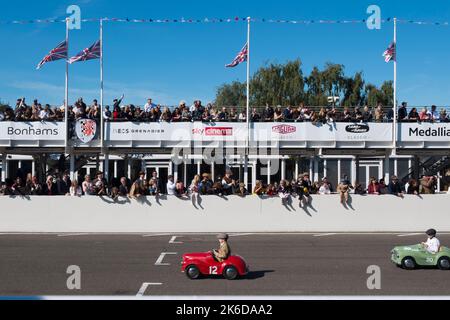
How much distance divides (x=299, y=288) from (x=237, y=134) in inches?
623

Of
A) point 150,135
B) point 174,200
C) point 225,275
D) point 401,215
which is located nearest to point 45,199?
point 174,200

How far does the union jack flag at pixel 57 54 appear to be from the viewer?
24.7 metres

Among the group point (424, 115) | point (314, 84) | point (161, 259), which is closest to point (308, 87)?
point (314, 84)

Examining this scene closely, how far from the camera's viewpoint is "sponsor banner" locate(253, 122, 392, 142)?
26031mm

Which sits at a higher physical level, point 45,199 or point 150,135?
point 150,135

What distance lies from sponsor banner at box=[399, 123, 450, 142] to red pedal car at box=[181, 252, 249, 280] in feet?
55.2

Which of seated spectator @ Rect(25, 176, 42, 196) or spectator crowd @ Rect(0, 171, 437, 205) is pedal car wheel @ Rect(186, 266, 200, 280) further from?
seated spectator @ Rect(25, 176, 42, 196)

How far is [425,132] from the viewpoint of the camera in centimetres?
2606

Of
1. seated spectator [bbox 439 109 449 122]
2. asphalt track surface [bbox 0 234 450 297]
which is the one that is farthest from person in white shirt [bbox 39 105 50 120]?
seated spectator [bbox 439 109 449 122]

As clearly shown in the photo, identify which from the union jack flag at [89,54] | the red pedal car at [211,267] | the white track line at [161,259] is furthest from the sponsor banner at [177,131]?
the red pedal car at [211,267]

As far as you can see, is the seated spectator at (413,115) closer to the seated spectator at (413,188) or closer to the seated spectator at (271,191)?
the seated spectator at (413,188)

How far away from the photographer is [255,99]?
5975 cm

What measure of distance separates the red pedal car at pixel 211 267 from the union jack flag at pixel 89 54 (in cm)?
1612

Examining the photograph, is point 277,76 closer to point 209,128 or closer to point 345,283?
point 209,128
